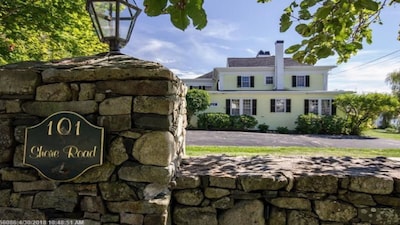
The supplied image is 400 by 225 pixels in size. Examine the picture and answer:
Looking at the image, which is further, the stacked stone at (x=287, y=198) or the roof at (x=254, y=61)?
the roof at (x=254, y=61)

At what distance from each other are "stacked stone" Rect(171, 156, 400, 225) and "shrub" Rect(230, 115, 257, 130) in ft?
53.0

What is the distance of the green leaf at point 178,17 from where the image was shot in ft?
5.09

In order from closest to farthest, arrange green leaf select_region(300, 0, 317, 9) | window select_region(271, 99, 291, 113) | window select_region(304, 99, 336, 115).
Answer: green leaf select_region(300, 0, 317, 9)
window select_region(304, 99, 336, 115)
window select_region(271, 99, 291, 113)

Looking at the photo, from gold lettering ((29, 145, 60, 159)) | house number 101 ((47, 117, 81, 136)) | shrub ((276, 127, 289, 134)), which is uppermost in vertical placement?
house number 101 ((47, 117, 81, 136))

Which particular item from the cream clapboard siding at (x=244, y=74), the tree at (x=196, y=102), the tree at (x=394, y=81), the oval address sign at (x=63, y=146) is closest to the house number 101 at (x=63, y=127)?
the oval address sign at (x=63, y=146)

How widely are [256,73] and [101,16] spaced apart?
2043 cm

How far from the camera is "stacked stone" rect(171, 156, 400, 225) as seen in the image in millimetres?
2480

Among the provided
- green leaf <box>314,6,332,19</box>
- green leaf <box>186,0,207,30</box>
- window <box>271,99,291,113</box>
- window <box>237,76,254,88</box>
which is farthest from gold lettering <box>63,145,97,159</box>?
window <box>237,76,254,88</box>

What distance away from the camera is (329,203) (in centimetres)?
252

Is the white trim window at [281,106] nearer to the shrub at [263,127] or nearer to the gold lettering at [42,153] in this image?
the shrub at [263,127]

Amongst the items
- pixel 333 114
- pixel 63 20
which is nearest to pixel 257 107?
pixel 333 114

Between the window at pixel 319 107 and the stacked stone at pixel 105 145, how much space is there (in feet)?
62.8

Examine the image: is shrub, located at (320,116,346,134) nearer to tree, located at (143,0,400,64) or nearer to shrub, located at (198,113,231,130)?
shrub, located at (198,113,231,130)

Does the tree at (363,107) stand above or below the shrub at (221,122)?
above
